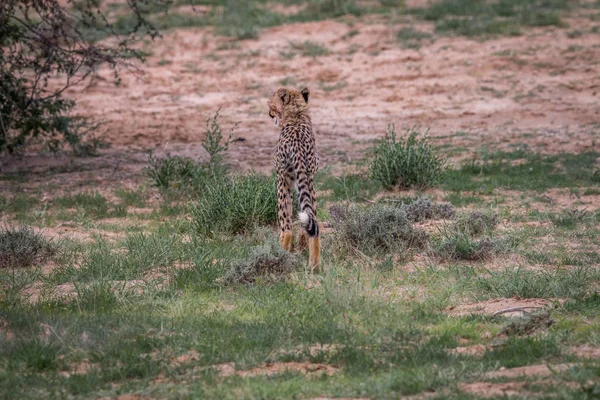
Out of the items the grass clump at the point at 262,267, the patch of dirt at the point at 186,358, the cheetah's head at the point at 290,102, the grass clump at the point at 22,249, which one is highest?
the cheetah's head at the point at 290,102

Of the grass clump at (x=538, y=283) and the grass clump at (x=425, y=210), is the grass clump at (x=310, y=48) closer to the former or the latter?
the grass clump at (x=425, y=210)

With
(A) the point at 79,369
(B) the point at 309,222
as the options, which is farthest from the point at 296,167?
(A) the point at 79,369

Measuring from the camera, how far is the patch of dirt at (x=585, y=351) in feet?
17.4

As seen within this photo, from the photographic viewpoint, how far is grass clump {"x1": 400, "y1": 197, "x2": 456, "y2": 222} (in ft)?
28.7

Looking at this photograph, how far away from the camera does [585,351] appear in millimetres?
5383

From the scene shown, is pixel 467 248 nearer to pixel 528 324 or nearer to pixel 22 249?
pixel 528 324

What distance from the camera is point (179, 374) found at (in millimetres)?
5234

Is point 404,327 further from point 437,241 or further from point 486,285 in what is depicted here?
point 437,241

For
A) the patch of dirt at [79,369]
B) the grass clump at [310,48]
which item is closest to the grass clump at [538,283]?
the patch of dirt at [79,369]

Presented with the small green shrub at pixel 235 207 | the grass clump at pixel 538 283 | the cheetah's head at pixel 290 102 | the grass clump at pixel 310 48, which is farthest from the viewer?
the grass clump at pixel 310 48

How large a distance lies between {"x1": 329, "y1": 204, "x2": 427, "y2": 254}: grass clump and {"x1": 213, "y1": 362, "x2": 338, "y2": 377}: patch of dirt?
2450mm

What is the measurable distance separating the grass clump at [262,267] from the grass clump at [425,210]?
1.91 meters

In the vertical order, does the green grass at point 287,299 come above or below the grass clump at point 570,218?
above

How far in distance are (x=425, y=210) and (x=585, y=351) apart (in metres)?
3.56
